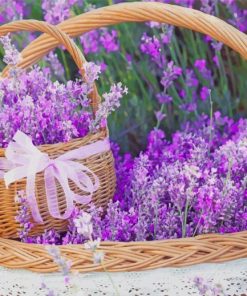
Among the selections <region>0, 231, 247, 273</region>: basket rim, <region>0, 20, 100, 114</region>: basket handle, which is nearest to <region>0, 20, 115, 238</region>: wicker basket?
<region>0, 20, 100, 114</region>: basket handle

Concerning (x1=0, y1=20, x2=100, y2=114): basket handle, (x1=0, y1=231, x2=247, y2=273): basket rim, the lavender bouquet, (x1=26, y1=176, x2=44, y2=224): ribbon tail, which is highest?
(x1=0, y1=20, x2=100, y2=114): basket handle

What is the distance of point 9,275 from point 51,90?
0.38 meters

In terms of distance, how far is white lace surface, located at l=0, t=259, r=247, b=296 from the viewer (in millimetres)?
1396

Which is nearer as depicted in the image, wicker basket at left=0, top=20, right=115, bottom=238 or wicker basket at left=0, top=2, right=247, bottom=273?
wicker basket at left=0, top=2, right=247, bottom=273

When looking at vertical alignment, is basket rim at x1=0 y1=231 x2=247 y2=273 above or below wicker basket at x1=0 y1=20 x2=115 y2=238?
below

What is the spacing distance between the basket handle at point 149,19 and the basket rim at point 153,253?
1.26ft

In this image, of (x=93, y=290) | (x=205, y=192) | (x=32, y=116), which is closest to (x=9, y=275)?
(x=93, y=290)

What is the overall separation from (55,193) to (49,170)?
0.17 feet

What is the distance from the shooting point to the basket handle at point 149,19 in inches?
59.9

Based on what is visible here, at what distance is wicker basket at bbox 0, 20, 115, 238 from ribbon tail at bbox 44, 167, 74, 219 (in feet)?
0.04

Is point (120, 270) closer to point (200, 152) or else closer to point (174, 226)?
point (174, 226)

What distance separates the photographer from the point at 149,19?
157 cm

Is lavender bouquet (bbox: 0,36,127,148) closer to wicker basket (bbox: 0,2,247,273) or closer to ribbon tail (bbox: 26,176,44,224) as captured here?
ribbon tail (bbox: 26,176,44,224)

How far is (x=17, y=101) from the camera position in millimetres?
1561
